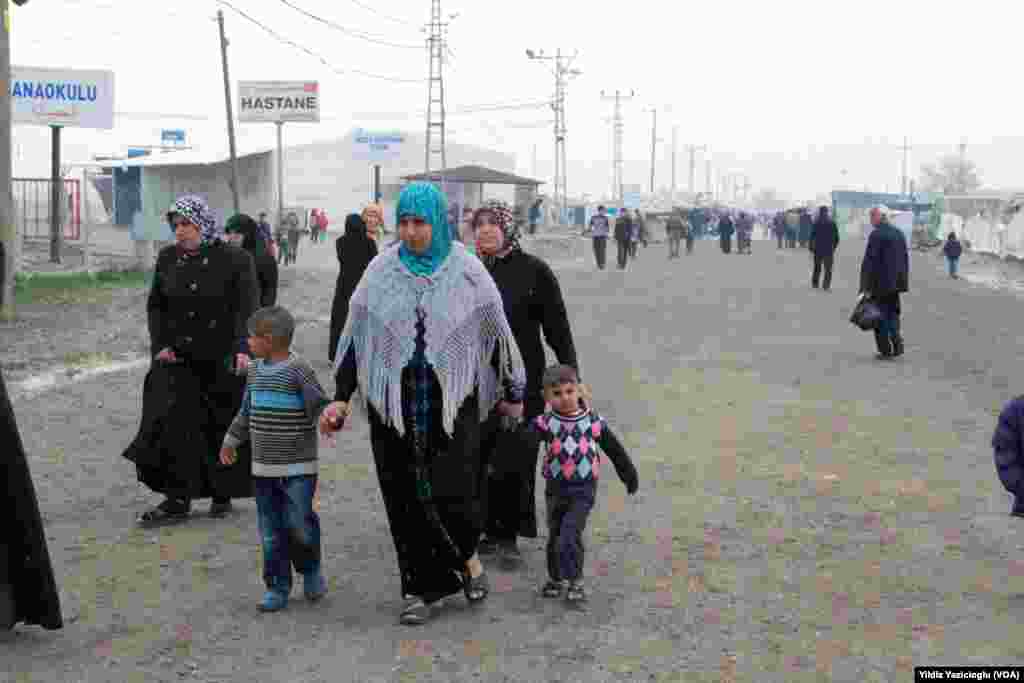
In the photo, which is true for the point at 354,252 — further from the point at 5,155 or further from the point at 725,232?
the point at 725,232

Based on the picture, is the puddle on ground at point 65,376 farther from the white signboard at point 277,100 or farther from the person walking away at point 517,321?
the white signboard at point 277,100

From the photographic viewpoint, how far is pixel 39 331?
17.0 meters

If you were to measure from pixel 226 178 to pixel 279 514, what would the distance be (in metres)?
30.4

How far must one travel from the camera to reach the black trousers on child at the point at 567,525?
18.6ft

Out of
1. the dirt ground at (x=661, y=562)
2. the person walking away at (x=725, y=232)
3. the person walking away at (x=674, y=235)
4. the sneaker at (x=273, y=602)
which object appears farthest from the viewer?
the person walking away at (x=725, y=232)

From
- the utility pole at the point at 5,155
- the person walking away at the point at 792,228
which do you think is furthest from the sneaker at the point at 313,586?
the person walking away at the point at 792,228

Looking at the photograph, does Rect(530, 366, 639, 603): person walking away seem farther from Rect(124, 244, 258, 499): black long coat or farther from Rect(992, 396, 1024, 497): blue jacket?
Rect(124, 244, 258, 499): black long coat

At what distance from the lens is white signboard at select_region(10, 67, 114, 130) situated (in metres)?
30.5

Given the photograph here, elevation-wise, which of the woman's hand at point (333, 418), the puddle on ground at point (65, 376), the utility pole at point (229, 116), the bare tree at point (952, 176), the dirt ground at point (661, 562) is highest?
the bare tree at point (952, 176)

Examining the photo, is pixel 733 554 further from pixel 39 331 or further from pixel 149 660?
pixel 39 331

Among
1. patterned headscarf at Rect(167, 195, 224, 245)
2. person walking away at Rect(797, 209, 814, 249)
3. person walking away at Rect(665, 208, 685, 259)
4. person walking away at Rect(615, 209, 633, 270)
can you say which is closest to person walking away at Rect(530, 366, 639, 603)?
patterned headscarf at Rect(167, 195, 224, 245)

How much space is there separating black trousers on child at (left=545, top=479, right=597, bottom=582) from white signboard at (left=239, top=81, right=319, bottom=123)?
40704 millimetres

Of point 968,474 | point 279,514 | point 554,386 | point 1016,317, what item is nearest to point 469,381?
point 554,386

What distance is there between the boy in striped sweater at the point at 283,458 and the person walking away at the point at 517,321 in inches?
36.6
